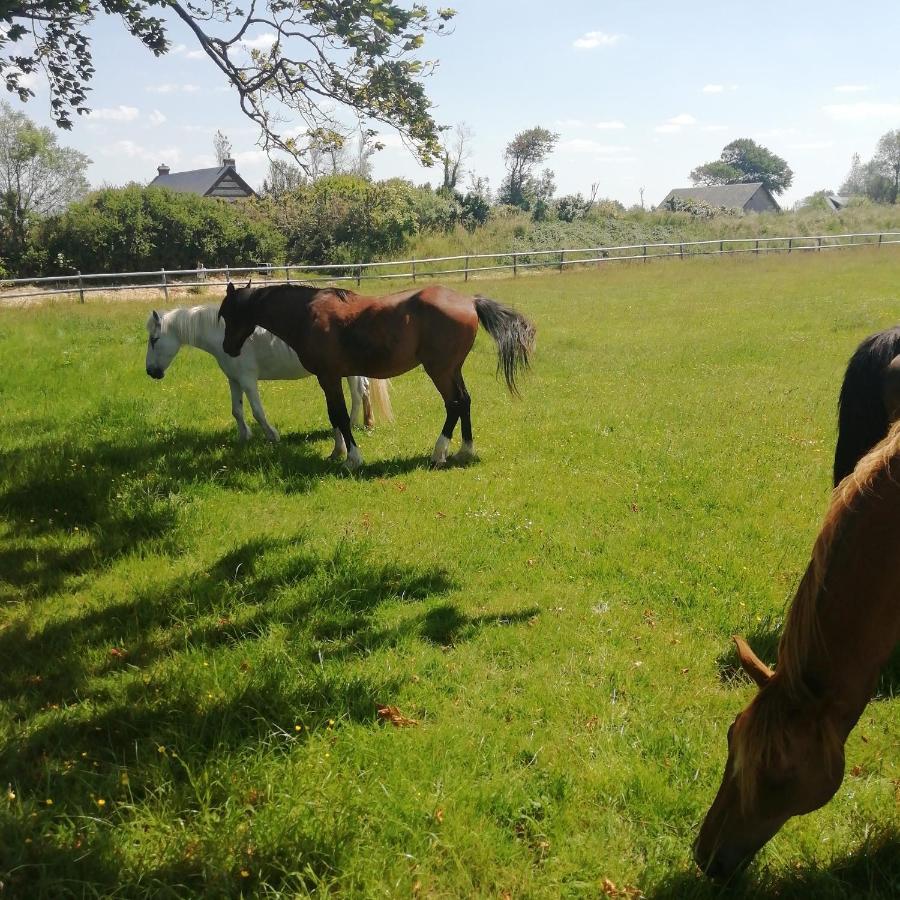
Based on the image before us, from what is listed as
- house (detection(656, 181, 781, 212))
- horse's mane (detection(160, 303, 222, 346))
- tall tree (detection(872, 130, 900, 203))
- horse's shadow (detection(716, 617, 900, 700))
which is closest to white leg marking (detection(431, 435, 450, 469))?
horse's mane (detection(160, 303, 222, 346))

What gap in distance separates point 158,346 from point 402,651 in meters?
6.20

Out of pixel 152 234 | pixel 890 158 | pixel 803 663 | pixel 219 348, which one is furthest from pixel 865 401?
pixel 890 158

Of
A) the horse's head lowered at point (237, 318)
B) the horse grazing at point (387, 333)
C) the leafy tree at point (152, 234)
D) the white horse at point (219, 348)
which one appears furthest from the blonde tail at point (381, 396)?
the leafy tree at point (152, 234)

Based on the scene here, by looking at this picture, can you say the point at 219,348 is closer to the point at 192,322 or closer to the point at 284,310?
the point at 192,322

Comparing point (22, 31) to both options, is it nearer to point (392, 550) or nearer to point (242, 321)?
point (242, 321)

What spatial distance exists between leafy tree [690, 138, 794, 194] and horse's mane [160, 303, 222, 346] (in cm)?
11313

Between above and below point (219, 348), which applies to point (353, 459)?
below

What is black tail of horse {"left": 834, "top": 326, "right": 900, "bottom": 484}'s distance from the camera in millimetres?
4016

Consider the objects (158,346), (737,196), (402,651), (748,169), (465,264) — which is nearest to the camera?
(402,651)

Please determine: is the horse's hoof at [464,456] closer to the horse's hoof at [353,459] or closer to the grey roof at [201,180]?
the horse's hoof at [353,459]

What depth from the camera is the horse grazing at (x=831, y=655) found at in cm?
201

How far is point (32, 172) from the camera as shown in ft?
133

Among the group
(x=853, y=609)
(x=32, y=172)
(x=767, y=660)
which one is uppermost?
(x=32, y=172)

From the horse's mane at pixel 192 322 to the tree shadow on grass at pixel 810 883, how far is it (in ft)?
25.7
